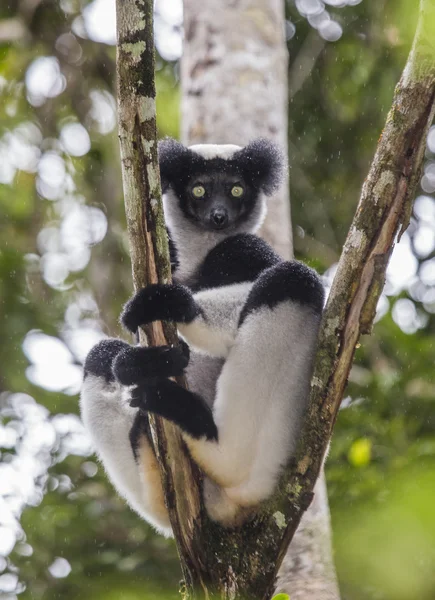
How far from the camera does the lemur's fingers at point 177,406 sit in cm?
274

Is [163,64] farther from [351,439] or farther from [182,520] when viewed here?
[182,520]

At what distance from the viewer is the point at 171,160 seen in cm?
388

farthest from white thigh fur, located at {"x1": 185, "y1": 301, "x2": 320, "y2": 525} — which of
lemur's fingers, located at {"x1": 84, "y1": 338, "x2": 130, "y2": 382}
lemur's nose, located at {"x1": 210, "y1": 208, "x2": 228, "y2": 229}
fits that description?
lemur's nose, located at {"x1": 210, "y1": 208, "x2": 228, "y2": 229}

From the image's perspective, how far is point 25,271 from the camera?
21.4 feet

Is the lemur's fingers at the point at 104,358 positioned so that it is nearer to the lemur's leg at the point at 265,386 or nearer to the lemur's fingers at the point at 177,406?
the lemur's fingers at the point at 177,406

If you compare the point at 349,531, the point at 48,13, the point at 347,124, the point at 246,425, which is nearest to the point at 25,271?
the point at 48,13

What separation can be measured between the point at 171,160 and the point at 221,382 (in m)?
1.47

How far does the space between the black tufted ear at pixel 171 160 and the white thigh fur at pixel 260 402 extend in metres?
1.34

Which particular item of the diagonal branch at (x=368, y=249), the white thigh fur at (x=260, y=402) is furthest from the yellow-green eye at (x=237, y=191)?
the diagonal branch at (x=368, y=249)

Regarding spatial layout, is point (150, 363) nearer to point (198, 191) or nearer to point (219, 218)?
point (219, 218)

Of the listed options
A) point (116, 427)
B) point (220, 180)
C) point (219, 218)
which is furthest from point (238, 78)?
point (116, 427)

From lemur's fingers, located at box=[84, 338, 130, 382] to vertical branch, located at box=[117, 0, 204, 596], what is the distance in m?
0.56

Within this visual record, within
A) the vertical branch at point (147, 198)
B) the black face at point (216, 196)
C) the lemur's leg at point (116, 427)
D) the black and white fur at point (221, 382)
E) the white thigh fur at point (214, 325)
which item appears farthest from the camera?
the black face at point (216, 196)

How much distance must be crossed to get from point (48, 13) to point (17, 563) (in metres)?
5.41
